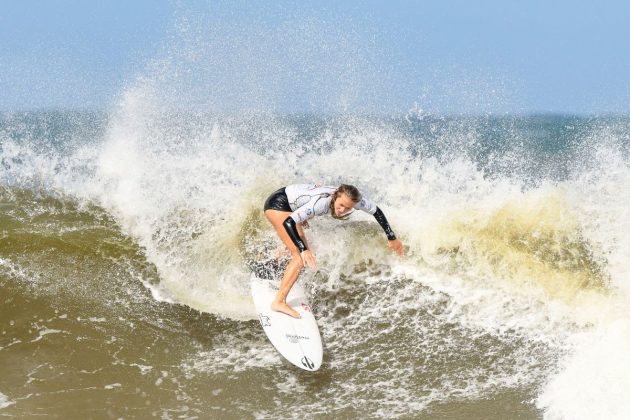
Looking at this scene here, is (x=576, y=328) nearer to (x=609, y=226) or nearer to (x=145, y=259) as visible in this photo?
(x=609, y=226)

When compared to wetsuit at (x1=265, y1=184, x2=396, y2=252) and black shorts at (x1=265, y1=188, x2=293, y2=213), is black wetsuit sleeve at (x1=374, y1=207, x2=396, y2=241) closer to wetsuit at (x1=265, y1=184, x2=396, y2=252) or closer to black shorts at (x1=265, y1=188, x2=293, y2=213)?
wetsuit at (x1=265, y1=184, x2=396, y2=252)

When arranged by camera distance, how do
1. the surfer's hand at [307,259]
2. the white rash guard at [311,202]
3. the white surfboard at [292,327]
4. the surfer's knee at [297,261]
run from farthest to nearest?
the white rash guard at [311,202] → the surfer's knee at [297,261] → the surfer's hand at [307,259] → the white surfboard at [292,327]

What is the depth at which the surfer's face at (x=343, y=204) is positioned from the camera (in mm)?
5465

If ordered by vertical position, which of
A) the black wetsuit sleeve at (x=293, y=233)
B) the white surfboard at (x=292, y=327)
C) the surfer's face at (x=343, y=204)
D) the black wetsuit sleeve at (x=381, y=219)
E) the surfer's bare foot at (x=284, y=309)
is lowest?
the white surfboard at (x=292, y=327)

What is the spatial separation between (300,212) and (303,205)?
18cm

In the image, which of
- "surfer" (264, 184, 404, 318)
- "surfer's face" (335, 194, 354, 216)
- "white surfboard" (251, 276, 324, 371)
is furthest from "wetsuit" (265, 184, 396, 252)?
"white surfboard" (251, 276, 324, 371)

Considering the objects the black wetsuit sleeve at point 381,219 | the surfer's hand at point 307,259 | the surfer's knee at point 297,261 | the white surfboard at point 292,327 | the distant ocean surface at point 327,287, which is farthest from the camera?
the black wetsuit sleeve at point 381,219

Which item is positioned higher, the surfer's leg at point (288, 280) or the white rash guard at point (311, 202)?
the white rash guard at point (311, 202)

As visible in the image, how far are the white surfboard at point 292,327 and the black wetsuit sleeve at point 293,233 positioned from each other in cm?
70

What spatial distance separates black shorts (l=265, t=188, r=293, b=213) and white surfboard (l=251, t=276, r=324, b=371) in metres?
0.81

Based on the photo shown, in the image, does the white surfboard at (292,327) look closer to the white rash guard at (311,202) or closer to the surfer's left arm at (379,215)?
the white rash guard at (311,202)

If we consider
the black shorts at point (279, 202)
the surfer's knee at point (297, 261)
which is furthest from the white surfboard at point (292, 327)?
the black shorts at point (279, 202)

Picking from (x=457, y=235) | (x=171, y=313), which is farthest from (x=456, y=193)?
(x=171, y=313)

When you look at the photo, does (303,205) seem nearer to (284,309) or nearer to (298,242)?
(298,242)
